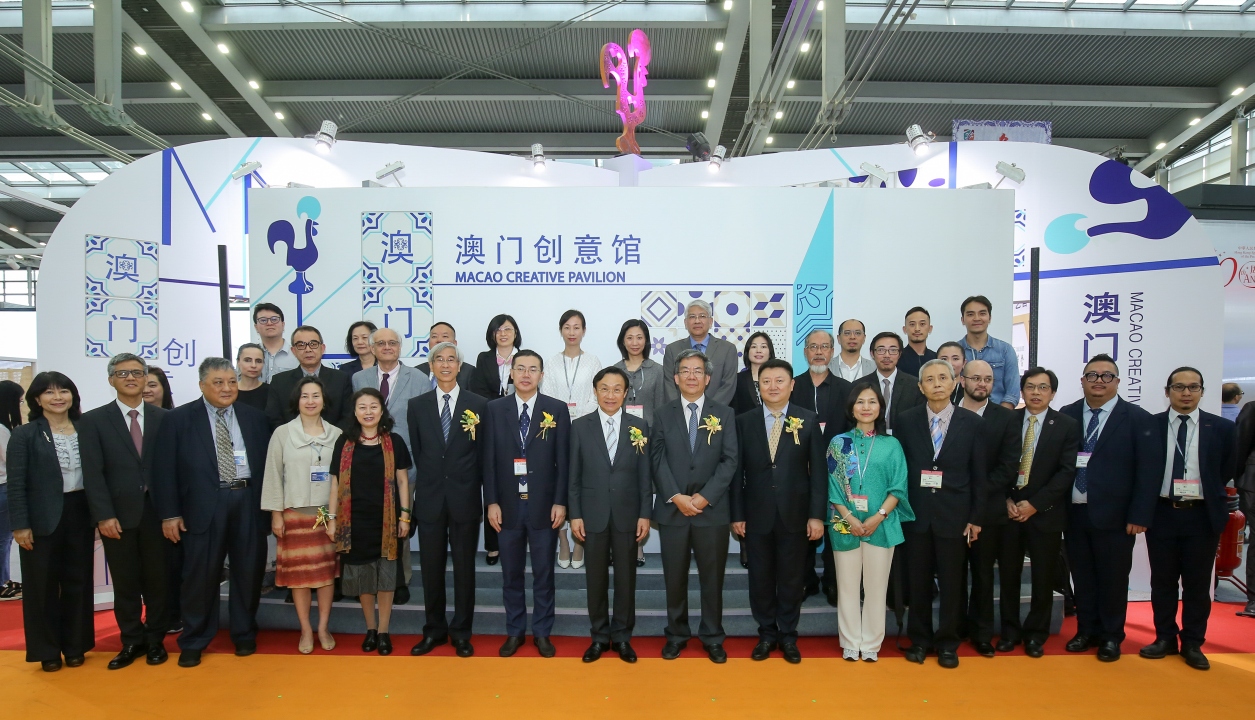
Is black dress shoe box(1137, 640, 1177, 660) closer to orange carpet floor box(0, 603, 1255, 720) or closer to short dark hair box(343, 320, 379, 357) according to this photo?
orange carpet floor box(0, 603, 1255, 720)

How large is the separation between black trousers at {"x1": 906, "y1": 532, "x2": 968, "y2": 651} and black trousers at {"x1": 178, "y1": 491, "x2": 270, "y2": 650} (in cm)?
362

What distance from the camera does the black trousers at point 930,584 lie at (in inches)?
141

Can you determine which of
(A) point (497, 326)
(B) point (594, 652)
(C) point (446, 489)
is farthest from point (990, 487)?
(A) point (497, 326)

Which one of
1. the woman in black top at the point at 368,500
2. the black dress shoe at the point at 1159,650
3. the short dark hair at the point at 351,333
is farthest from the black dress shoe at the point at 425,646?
the black dress shoe at the point at 1159,650

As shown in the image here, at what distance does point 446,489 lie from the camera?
3.68 metres

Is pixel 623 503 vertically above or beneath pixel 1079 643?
above

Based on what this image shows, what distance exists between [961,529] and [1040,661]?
0.91 metres

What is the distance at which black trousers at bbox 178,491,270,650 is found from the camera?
368 centimetres

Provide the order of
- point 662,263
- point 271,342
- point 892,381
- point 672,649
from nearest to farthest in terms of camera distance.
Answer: point 672,649 < point 892,381 < point 271,342 < point 662,263

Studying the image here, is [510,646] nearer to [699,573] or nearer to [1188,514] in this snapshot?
[699,573]

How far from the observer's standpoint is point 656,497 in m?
3.69

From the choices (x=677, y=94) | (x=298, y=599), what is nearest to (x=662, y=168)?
(x=677, y=94)

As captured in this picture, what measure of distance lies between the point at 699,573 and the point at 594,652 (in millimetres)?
706

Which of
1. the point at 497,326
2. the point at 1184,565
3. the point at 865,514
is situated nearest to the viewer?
the point at 865,514
